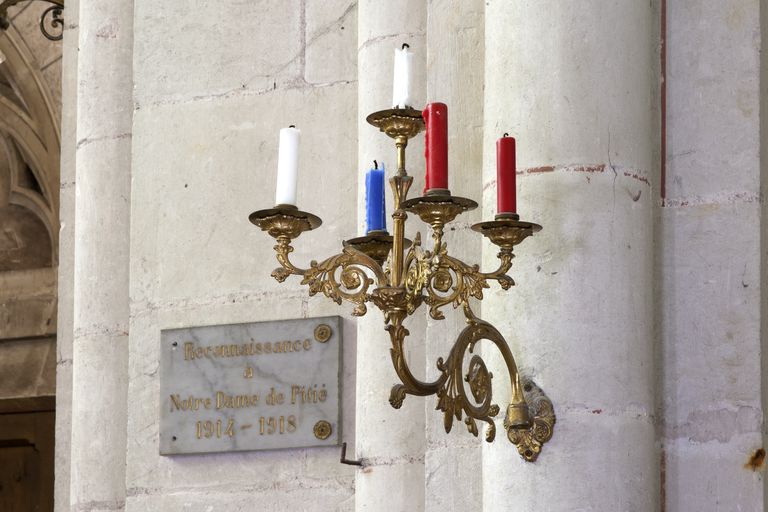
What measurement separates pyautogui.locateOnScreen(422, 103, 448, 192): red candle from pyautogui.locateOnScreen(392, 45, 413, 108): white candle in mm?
98

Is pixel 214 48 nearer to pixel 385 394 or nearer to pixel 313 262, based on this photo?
pixel 385 394

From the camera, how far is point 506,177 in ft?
9.89

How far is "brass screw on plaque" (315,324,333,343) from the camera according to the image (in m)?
4.22

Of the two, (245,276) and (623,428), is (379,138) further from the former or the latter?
(623,428)

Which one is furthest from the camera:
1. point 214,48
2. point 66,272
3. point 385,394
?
point 66,272

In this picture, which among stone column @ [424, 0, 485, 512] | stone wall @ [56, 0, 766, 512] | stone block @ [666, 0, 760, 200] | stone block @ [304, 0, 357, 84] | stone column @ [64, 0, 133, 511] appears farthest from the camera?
stone column @ [64, 0, 133, 511]

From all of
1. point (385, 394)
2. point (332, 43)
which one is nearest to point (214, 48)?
point (332, 43)

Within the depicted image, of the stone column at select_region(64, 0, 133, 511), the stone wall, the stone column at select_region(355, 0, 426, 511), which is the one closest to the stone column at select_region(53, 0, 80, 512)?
the stone wall

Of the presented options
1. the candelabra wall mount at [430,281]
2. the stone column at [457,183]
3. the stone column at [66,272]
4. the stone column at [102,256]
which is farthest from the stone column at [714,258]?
the stone column at [66,272]

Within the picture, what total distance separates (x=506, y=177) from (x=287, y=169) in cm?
38

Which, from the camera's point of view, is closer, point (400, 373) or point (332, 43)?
point (400, 373)

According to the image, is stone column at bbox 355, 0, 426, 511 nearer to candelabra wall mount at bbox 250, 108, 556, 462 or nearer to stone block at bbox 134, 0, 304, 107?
stone block at bbox 134, 0, 304, 107

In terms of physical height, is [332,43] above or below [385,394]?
above

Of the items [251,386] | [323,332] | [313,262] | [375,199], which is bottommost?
[251,386]
